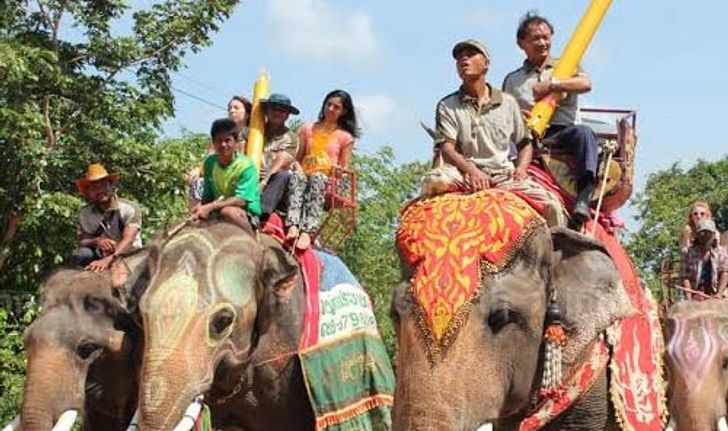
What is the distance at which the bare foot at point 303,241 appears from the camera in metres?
8.99

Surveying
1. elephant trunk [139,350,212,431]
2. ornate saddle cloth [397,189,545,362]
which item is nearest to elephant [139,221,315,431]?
elephant trunk [139,350,212,431]

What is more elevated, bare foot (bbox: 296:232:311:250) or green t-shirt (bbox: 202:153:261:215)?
green t-shirt (bbox: 202:153:261:215)

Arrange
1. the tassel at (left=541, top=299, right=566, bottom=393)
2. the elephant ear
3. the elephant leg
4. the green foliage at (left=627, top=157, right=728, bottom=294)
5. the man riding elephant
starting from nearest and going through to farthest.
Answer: the tassel at (left=541, top=299, right=566, bottom=393), the elephant ear, the elephant leg, the man riding elephant, the green foliage at (left=627, top=157, right=728, bottom=294)

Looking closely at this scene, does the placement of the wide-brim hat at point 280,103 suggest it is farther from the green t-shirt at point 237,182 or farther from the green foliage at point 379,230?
the green foliage at point 379,230

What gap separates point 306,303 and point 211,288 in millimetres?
1081

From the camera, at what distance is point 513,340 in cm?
617

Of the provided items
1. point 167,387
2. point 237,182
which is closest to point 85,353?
point 237,182

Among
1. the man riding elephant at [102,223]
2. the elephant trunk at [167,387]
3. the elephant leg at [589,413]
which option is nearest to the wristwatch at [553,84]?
the elephant leg at [589,413]

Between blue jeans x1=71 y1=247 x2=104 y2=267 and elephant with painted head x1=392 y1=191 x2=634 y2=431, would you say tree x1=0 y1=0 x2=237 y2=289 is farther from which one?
elephant with painted head x1=392 y1=191 x2=634 y2=431

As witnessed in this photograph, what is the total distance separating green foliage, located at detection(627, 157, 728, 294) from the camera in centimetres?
3462

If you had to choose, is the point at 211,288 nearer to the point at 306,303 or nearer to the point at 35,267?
the point at 306,303

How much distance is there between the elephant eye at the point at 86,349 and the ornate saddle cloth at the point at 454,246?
3270 mm

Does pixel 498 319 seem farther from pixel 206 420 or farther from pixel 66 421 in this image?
pixel 66 421

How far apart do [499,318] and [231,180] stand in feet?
9.42
